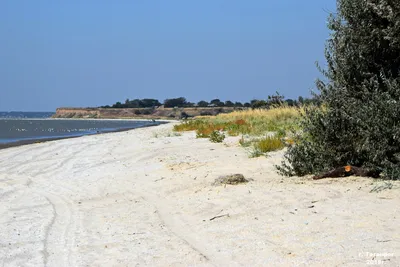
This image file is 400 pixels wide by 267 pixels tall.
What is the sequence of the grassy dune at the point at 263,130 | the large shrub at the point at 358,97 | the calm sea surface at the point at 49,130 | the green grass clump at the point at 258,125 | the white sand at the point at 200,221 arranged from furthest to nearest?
the calm sea surface at the point at 49,130
the green grass clump at the point at 258,125
the grassy dune at the point at 263,130
the large shrub at the point at 358,97
the white sand at the point at 200,221

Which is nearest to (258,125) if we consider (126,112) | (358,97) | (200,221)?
(358,97)

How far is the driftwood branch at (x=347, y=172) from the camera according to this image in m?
7.66

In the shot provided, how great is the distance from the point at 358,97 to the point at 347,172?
1.25m

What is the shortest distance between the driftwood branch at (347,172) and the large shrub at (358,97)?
0.12 metres

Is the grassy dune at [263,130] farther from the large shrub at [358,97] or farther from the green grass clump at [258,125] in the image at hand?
the large shrub at [358,97]

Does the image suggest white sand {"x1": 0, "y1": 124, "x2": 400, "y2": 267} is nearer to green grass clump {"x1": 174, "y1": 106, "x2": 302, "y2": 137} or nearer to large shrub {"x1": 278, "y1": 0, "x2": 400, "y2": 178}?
large shrub {"x1": 278, "y1": 0, "x2": 400, "y2": 178}

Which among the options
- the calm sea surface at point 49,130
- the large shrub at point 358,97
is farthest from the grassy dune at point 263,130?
the calm sea surface at point 49,130

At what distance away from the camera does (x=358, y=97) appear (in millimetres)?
8344

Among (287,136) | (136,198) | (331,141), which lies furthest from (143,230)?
(287,136)

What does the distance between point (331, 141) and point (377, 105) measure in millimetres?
1058

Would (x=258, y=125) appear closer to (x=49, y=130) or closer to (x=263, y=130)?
(x=263, y=130)

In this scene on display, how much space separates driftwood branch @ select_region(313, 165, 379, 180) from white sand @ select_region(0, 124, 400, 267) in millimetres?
236

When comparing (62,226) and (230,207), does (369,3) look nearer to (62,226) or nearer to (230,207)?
(230,207)

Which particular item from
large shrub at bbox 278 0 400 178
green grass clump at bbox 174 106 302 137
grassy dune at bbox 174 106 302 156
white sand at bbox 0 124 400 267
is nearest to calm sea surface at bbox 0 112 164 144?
green grass clump at bbox 174 106 302 137
